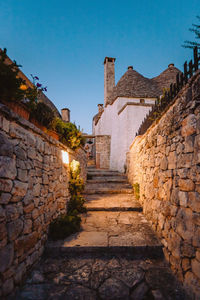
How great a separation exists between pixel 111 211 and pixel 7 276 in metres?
3.01

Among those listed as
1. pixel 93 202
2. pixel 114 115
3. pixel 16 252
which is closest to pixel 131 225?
pixel 93 202

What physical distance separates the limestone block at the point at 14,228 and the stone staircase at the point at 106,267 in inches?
27.9

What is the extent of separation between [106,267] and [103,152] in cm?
1001

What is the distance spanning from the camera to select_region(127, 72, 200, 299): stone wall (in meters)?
1.84

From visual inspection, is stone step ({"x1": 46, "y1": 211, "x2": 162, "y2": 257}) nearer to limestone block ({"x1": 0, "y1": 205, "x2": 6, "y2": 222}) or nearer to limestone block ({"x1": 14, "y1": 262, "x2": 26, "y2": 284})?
limestone block ({"x1": 14, "y1": 262, "x2": 26, "y2": 284})

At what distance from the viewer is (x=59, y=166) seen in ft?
12.0

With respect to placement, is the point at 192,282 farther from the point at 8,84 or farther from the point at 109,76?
the point at 109,76

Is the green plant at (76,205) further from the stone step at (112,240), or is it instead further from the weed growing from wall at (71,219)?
the stone step at (112,240)

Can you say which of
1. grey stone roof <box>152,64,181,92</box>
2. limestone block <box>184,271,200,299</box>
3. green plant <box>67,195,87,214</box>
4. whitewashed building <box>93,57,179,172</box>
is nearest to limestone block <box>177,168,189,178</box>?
limestone block <box>184,271,200,299</box>

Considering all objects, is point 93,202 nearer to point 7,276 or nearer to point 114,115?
point 7,276

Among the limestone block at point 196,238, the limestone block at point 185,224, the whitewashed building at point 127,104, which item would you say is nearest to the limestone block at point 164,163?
the limestone block at point 185,224

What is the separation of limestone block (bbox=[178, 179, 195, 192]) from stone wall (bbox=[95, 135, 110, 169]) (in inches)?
396

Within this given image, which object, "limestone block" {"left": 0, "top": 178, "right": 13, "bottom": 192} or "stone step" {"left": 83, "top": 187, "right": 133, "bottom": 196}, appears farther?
"stone step" {"left": 83, "top": 187, "right": 133, "bottom": 196}

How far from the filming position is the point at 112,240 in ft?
9.42
